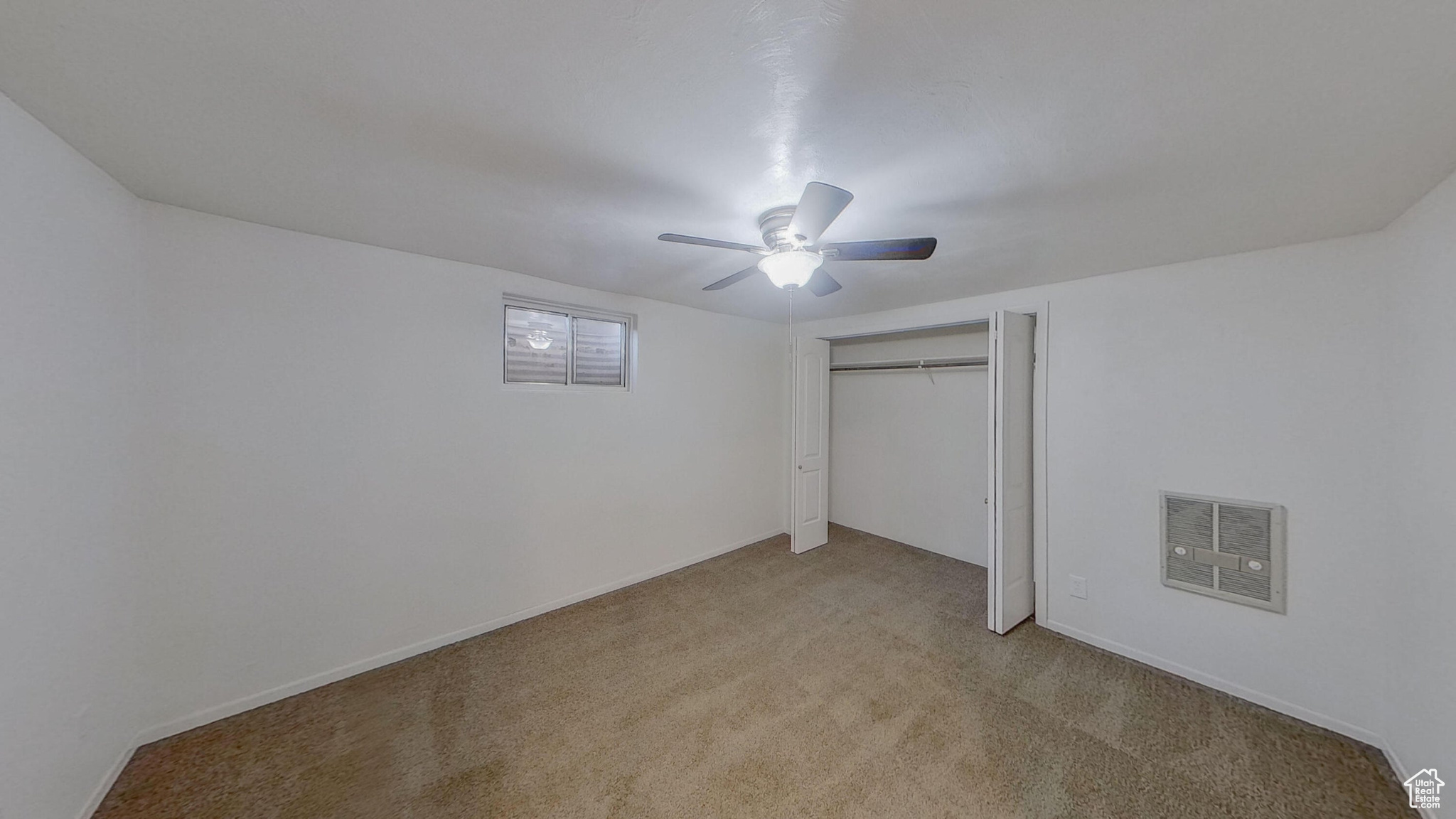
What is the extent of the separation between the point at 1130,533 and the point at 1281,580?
1.82 ft

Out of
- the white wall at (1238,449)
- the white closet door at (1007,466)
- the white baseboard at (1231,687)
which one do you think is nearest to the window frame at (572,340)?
the white closet door at (1007,466)

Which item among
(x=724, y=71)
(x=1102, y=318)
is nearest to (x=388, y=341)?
(x=724, y=71)

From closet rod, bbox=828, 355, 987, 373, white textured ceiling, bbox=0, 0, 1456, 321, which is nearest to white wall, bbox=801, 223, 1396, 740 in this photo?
white textured ceiling, bbox=0, 0, 1456, 321

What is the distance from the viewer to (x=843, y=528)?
467 centimetres

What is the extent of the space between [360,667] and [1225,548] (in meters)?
4.70

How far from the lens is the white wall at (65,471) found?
1220 millimetres

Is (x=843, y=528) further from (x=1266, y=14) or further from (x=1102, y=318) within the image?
(x=1266, y=14)

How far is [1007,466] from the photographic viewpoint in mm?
2701

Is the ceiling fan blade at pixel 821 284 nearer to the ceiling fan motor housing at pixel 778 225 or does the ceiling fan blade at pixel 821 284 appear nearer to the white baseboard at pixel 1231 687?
the ceiling fan motor housing at pixel 778 225

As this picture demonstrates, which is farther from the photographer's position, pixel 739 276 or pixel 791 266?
pixel 739 276

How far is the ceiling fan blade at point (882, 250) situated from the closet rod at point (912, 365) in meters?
2.40

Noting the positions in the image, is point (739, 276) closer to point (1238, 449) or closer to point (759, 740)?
point (759, 740)

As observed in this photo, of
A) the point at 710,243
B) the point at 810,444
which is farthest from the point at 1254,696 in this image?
the point at 710,243

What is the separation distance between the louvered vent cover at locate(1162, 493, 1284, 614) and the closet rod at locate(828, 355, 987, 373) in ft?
5.18
